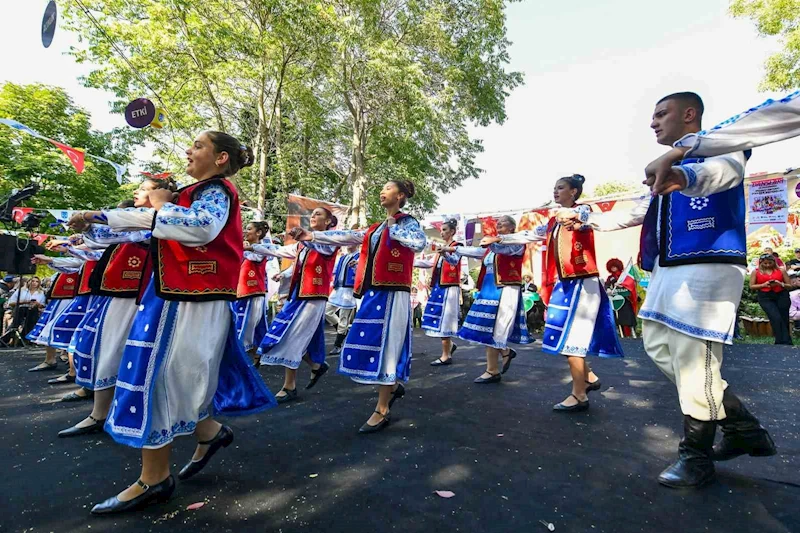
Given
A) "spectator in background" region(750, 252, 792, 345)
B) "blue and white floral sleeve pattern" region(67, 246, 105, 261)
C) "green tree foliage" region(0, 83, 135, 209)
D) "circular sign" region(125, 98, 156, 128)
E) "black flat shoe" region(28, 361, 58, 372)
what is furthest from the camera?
"green tree foliage" region(0, 83, 135, 209)

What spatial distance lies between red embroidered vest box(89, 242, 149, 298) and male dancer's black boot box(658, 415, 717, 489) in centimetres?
332

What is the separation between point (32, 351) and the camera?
8008mm

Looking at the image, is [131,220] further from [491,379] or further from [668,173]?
[491,379]

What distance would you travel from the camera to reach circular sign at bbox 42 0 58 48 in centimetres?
615

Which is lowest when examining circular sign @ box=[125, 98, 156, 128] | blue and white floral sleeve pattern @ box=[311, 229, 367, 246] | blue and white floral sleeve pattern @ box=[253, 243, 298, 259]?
blue and white floral sleeve pattern @ box=[253, 243, 298, 259]

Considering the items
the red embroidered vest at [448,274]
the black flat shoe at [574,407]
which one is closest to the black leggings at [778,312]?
the red embroidered vest at [448,274]

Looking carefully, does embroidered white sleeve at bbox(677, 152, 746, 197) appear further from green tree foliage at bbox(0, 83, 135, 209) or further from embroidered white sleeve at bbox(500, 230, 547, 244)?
green tree foliage at bbox(0, 83, 135, 209)

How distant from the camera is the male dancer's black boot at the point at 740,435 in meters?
2.20

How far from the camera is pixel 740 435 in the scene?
222 centimetres

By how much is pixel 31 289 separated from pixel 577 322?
11027mm

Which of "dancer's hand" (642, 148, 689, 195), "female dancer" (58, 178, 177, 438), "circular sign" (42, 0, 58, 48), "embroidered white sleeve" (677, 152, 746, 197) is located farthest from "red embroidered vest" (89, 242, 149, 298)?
"circular sign" (42, 0, 58, 48)

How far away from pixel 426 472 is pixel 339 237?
1807mm

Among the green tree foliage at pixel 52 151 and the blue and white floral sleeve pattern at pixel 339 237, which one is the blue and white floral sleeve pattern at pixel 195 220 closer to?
the blue and white floral sleeve pattern at pixel 339 237

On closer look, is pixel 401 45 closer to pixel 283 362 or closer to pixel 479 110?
pixel 479 110
